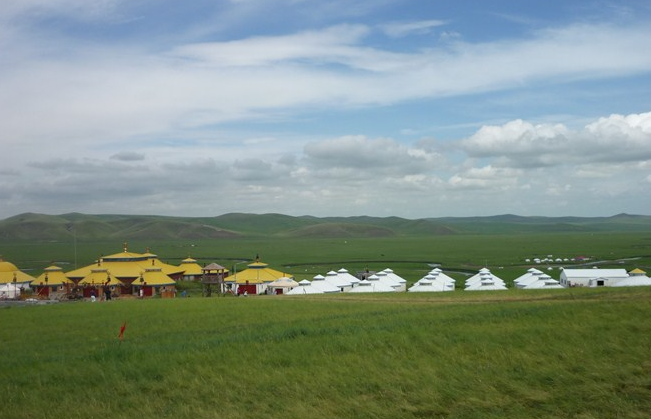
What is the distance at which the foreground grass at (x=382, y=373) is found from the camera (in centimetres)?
1008

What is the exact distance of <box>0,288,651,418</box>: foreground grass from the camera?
1008cm

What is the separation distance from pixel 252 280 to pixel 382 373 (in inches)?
2053

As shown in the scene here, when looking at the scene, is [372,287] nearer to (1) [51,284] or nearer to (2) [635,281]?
(2) [635,281]

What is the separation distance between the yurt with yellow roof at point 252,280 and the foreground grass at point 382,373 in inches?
1806

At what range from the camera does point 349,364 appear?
1275 centimetres

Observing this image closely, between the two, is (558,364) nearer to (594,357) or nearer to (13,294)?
(594,357)

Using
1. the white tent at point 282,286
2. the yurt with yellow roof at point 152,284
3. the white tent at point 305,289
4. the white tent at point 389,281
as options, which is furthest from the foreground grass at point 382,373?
the yurt with yellow roof at point 152,284

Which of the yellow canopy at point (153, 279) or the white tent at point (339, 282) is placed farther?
the white tent at point (339, 282)

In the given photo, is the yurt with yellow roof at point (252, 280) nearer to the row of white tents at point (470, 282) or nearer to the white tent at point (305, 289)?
the row of white tents at point (470, 282)

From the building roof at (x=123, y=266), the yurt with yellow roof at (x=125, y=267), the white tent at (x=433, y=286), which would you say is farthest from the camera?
the building roof at (x=123, y=266)

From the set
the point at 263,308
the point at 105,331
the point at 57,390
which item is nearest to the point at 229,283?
the point at 263,308

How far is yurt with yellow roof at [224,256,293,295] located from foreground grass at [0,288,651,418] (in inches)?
1806

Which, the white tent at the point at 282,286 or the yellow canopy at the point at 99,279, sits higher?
the yellow canopy at the point at 99,279

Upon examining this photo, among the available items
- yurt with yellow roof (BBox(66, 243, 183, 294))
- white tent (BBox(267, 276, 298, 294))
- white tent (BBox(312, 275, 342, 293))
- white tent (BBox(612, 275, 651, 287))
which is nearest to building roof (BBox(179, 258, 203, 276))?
yurt with yellow roof (BBox(66, 243, 183, 294))
